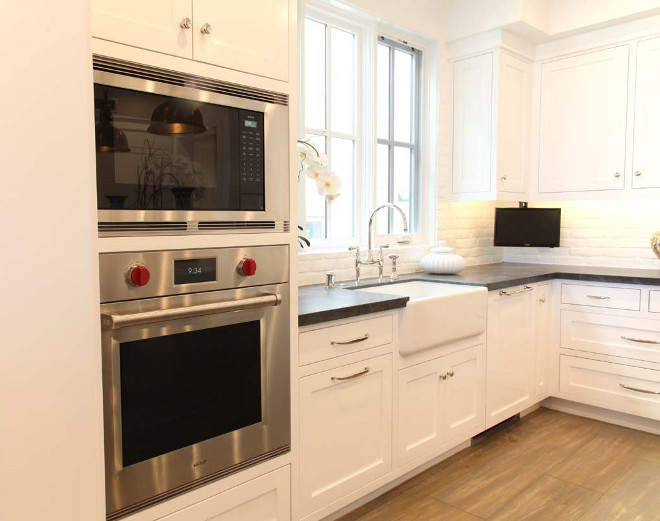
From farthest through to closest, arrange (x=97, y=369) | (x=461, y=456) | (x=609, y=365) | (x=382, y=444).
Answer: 1. (x=609, y=365)
2. (x=461, y=456)
3. (x=382, y=444)
4. (x=97, y=369)

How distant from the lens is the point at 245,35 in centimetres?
165

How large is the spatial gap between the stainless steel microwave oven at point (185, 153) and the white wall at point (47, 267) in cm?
31

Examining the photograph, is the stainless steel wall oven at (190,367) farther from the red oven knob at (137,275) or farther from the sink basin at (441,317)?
the sink basin at (441,317)

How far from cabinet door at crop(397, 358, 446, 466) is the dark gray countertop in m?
0.39

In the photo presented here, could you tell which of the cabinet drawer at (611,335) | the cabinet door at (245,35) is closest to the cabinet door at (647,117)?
the cabinet drawer at (611,335)

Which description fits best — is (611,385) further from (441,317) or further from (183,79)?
(183,79)

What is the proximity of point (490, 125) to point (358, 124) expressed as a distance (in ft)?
3.11

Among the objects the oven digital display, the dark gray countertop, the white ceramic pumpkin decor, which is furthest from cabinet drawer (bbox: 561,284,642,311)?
the oven digital display

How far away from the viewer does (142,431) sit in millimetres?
1485

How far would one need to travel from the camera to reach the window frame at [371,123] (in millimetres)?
3029

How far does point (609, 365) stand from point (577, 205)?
128cm

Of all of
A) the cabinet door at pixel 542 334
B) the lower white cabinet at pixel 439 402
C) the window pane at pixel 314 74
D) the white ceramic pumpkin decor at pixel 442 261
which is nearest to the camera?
the lower white cabinet at pixel 439 402

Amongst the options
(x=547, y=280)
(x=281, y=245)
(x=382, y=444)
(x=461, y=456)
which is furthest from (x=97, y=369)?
(x=547, y=280)

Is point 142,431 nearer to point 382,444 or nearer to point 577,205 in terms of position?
point 382,444
